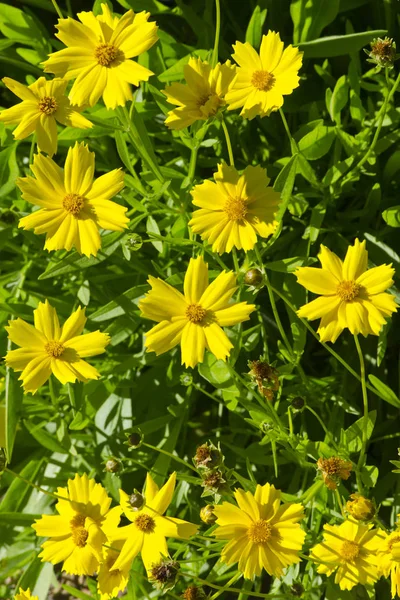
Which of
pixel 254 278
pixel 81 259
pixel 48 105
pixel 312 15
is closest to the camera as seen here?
pixel 254 278

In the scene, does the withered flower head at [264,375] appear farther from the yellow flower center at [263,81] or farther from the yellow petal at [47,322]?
the yellow flower center at [263,81]

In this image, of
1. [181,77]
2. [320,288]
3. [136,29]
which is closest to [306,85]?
[181,77]

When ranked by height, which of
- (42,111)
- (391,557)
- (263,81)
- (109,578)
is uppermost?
(263,81)

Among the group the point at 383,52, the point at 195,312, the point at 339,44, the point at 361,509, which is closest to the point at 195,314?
Answer: the point at 195,312

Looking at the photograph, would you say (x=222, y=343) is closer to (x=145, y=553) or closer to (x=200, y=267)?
(x=200, y=267)

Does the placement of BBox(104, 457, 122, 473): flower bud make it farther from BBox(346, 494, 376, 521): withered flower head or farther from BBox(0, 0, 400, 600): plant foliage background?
BBox(346, 494, 376, 521): withered flower head

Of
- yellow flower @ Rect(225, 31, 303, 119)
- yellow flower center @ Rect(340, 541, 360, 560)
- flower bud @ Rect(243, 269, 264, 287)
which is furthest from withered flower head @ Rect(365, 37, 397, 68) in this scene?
yellow flower center @ Rect(340, 541, 360, 560)

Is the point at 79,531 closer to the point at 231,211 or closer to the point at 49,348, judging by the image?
the point at 49,348
